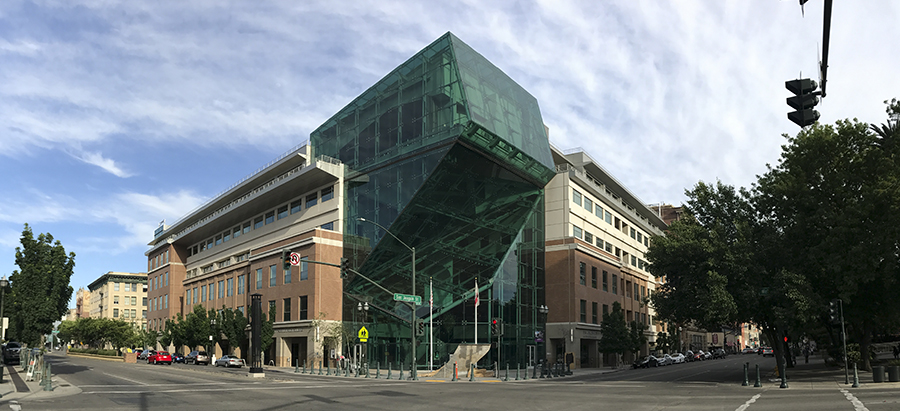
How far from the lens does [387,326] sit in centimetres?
6216

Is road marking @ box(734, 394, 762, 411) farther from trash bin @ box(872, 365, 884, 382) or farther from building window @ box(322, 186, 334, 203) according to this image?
building window @ box(322, 186, 334, 203)

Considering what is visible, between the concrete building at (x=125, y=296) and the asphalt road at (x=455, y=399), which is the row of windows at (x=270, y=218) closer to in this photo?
the asphalt road at (x=455, y=399)

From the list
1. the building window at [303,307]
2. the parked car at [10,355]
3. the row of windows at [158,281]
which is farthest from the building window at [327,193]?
the row of windows at [158,281]

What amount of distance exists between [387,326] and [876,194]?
4107 centimetres

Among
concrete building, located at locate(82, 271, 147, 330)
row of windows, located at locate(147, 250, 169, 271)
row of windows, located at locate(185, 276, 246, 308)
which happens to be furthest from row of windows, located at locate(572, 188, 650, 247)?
concrete building, located at locate(82, 271, 147, 330)

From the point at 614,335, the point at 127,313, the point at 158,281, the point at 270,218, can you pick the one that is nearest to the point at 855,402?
the point at 614,335

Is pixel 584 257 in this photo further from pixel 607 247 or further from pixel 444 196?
pixel 444 196

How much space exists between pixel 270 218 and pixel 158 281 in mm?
44310

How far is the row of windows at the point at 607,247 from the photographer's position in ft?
244

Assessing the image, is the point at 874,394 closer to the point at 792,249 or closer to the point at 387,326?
the point at 792,249

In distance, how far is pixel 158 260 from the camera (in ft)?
373

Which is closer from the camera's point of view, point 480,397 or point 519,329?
point 480,397

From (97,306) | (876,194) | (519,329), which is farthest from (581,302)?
(97,306)

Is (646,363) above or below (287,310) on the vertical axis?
below
